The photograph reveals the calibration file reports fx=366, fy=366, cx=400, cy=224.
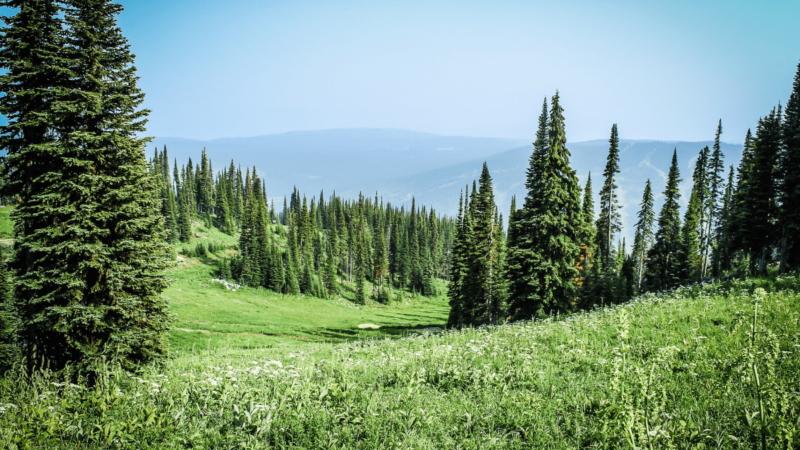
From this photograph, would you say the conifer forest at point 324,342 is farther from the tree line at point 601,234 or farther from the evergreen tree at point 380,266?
the evergreen tree at point 380,266

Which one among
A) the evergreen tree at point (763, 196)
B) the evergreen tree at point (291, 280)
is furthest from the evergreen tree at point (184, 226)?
the evergreen tree at point (763, 196)

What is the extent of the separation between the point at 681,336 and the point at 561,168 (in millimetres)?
20910

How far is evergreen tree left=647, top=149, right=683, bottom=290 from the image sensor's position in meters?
45.1

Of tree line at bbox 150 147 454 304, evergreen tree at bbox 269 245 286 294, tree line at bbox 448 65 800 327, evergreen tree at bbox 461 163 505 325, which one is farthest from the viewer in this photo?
tree line at bbox 150 147 454 304

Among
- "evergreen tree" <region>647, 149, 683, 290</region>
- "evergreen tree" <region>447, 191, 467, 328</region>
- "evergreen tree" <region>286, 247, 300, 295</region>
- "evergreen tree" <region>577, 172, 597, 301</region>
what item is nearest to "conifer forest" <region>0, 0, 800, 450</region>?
"evergreen tree" <region>447, 191, 467, 328</region>

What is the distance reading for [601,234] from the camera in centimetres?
5281

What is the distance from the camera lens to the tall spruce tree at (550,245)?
87.4 feet

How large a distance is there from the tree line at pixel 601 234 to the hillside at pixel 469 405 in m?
18.5

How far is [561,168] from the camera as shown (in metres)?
27.8

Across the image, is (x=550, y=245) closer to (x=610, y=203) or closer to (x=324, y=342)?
(x=324, y=342)

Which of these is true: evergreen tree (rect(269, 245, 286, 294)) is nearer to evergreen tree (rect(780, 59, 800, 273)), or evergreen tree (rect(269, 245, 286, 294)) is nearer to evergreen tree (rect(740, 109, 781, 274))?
→ evergreen tree (rect(740, 109, 781, 274))

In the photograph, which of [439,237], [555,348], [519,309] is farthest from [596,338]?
[439,237]

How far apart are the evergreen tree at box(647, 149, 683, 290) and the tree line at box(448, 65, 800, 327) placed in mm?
126

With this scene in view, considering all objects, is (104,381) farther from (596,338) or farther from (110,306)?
(596,338)
